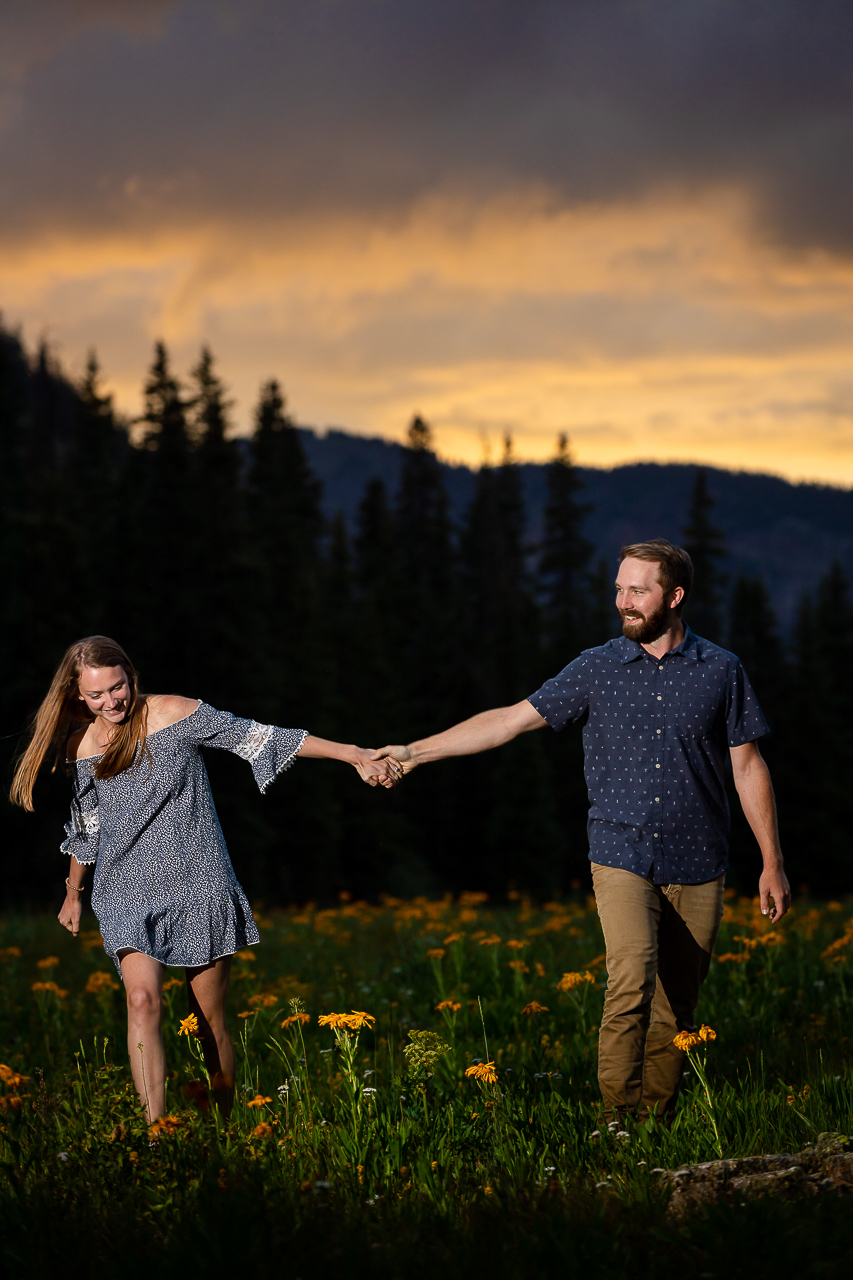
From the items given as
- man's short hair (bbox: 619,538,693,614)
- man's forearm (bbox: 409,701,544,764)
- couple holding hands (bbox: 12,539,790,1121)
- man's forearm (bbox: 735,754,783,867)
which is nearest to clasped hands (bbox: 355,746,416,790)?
man's forearm (bbox: 409,701,544,764)

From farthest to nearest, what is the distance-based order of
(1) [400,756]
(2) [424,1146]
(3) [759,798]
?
(1) [400,756]
(3) [759,798]
(2) [424,1146]

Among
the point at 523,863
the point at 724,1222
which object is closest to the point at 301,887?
the point at 523,863

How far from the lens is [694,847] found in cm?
525

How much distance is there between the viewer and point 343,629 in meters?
57.2

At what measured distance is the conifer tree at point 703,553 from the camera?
63.8 meters

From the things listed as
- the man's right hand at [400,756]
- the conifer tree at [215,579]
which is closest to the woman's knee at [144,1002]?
the man's right hand at [400,756]

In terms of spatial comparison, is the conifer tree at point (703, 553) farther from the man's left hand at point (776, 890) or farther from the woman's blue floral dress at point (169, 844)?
the woman's blue floral dress at point (169, 844)

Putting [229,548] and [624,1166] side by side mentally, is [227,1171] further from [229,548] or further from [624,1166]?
[229,548]

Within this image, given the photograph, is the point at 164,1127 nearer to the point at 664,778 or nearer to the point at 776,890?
the point at 664,778

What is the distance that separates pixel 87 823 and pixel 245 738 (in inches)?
31.1

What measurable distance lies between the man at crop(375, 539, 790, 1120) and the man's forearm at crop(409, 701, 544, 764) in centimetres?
2

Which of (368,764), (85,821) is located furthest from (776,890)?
(85,821)

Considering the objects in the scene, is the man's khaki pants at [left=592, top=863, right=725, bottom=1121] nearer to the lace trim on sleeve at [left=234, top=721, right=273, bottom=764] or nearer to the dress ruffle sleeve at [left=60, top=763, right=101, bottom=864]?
the lace trim on sleeve at [left=234, top=721, right=273, bottom=764]

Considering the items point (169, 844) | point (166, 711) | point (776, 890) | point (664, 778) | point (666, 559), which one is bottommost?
point (776, 890)
